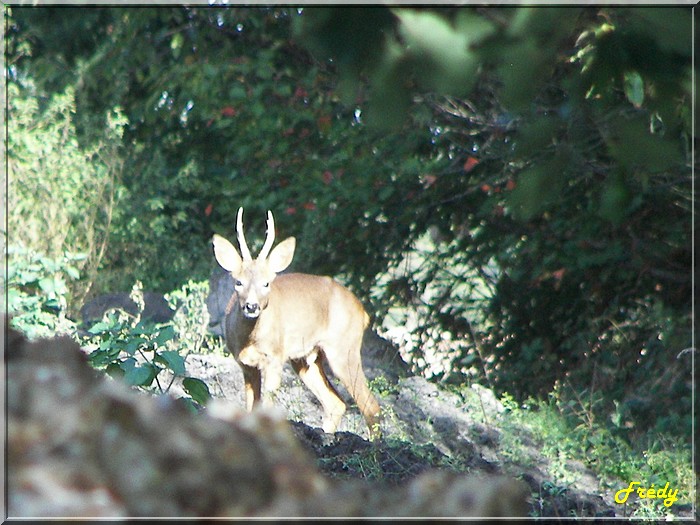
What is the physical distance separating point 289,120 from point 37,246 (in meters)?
2.93

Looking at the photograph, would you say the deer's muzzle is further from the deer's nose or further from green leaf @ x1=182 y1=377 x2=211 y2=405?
green leaf @ x1=182 y1=377 x2=211 y2=405

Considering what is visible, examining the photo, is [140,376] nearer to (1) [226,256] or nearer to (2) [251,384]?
(2) [251,384]

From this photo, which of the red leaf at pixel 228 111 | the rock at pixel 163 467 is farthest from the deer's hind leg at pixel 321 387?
the rock at pixel 163 467

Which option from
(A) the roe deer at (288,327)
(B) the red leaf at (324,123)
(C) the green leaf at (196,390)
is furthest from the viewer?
(B) the red leaf at (324,123)

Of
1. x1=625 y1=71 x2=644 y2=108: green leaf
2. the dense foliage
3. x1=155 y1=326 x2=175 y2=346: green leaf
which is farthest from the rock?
the dense foliage

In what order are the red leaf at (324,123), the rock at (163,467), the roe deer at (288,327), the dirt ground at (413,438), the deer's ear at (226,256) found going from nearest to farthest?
1. the rock at (163,467)
2. the dirt ground at (413,438)
3. the roe deer at (288,327)
4. the deer's ear at (226,256)
5. the red leaf at (324,123)

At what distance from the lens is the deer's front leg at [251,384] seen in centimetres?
697

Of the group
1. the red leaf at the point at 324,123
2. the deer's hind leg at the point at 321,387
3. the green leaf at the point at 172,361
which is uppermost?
the red leaf at the point at 324,123

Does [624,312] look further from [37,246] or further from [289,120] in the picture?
[37,246]

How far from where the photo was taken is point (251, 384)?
7.04m

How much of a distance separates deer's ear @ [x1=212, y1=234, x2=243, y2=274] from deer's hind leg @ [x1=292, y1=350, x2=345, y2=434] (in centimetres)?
104

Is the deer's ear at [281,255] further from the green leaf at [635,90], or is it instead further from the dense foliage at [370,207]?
the green leaf at [635,90]

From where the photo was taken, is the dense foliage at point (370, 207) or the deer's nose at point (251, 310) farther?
the dense foliage at point (370, 207)

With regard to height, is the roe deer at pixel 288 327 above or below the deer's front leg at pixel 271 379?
above
